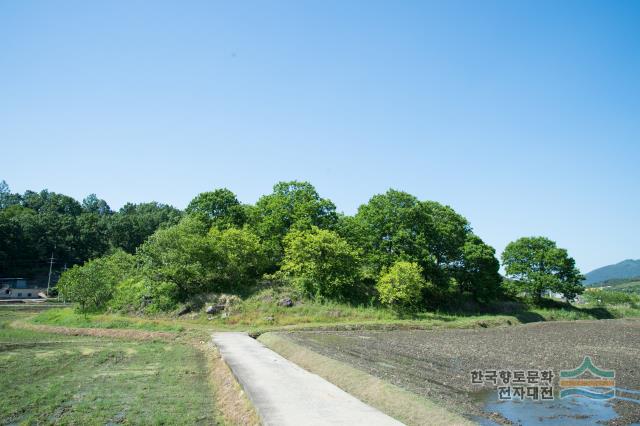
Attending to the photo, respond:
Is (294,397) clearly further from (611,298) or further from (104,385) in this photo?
(611,298)

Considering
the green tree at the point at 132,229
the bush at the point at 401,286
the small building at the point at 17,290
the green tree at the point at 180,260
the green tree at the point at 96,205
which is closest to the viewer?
the bush at the point at 401,286

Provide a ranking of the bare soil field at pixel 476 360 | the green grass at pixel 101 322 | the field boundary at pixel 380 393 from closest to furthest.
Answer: the field boundary at pixel 380 393, the bare soil field at pixel 476 360, the green grass at pixel 101 322

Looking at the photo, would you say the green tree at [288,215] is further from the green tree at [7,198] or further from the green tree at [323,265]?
the green tree at [7,198]

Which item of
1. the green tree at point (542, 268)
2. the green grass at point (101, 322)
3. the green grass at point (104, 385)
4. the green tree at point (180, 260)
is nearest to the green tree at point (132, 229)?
the green tree at point (180, 260)

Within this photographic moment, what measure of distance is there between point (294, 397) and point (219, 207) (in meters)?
58.9

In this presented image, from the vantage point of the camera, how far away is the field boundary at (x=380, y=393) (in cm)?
1148

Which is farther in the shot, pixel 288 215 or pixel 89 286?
pixel 288 215

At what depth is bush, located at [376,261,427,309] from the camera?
47.4 meters

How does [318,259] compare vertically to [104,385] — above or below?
above

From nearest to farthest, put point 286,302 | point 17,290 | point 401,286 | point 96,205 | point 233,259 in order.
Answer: point 401,286, point 286,302, point 233,259, point 17,290, point 96,205

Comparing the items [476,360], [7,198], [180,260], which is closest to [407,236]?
[180,260]

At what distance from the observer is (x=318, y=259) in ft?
166

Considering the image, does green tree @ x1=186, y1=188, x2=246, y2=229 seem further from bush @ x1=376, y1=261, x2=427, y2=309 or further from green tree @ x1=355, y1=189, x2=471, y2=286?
bush @ x1=376, y1=261, x2=427, y2=309

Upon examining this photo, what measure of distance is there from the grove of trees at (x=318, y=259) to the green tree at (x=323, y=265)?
4.9 inches
